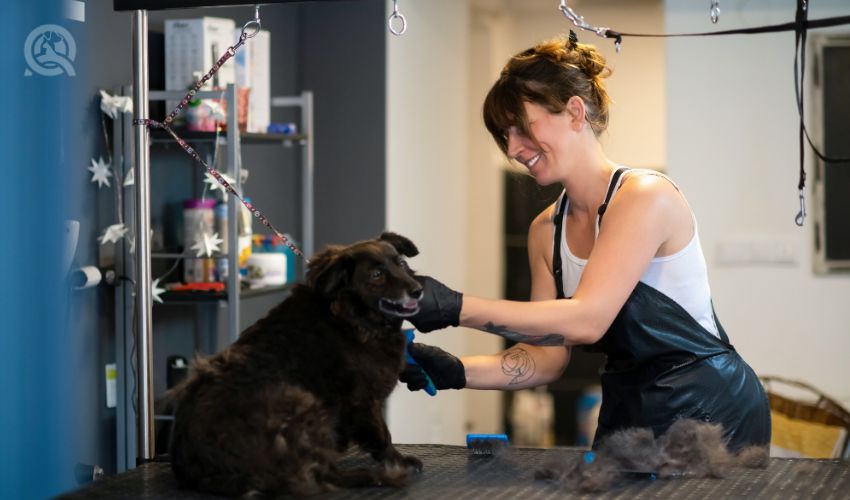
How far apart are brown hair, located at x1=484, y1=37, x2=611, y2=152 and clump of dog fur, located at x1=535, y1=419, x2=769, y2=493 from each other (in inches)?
23.7

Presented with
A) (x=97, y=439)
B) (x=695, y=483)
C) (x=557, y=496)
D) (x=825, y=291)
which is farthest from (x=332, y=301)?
(x=825, y=291)

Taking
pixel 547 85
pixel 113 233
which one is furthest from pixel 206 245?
pixel 547 85

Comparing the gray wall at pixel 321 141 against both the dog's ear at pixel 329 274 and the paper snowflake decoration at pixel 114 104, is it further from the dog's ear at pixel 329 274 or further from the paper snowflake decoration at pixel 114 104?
the dog's ear at pixel 329 274

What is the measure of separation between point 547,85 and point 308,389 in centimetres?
78

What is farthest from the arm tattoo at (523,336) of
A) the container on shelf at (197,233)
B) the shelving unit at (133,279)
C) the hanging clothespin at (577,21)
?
the container on shelf at (197,233)

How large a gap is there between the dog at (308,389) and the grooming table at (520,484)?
45 mm

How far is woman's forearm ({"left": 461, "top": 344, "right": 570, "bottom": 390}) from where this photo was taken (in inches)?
77.6

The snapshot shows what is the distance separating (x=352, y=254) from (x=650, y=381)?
2.33ft

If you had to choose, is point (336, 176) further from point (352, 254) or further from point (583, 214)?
point (352, 254)

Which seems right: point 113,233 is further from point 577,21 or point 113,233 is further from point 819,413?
point 819,413

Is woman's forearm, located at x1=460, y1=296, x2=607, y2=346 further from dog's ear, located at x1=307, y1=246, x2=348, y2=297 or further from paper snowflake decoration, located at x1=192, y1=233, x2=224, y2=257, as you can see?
paper snowflake decoration, located at x1=192, y1=233, x2=224, y2=257

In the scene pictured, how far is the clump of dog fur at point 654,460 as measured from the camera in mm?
1502

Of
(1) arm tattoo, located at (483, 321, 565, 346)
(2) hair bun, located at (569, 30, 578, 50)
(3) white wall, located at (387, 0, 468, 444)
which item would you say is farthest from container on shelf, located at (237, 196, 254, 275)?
(1) arm tattoo, located at (483, 321, 565, 346)

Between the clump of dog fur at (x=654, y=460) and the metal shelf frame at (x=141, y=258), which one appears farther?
the metal shelf frame at (x=141, y=258)
